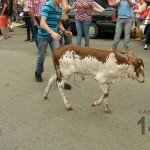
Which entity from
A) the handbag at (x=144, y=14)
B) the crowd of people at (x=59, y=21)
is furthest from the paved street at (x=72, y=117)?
the handbag at (x=144, y=14)

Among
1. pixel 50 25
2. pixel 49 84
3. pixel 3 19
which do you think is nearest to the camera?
pixel 49 84

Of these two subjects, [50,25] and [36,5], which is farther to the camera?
[36,5]

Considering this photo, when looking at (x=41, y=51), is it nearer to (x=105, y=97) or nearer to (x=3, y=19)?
(x=105, y=97)

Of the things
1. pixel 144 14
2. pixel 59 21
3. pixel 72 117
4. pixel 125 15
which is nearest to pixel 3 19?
pixel 144 14

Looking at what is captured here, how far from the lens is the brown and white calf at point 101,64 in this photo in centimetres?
511

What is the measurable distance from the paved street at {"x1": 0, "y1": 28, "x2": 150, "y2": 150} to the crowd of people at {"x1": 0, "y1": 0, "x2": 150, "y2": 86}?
0.62 meters

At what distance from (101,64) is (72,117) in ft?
3.02

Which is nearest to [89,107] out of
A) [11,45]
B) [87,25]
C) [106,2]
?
[87,25]

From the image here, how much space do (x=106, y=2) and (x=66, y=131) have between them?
347 inches

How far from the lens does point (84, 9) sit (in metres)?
9.16

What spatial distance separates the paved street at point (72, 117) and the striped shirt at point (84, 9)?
226 cm

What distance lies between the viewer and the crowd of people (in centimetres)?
593

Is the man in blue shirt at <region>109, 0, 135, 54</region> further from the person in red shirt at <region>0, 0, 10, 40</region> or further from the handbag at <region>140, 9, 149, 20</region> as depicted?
the person in red shirt at <region>0, 0, 10, 40</region>

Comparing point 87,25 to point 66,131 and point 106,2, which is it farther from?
point 66,131
